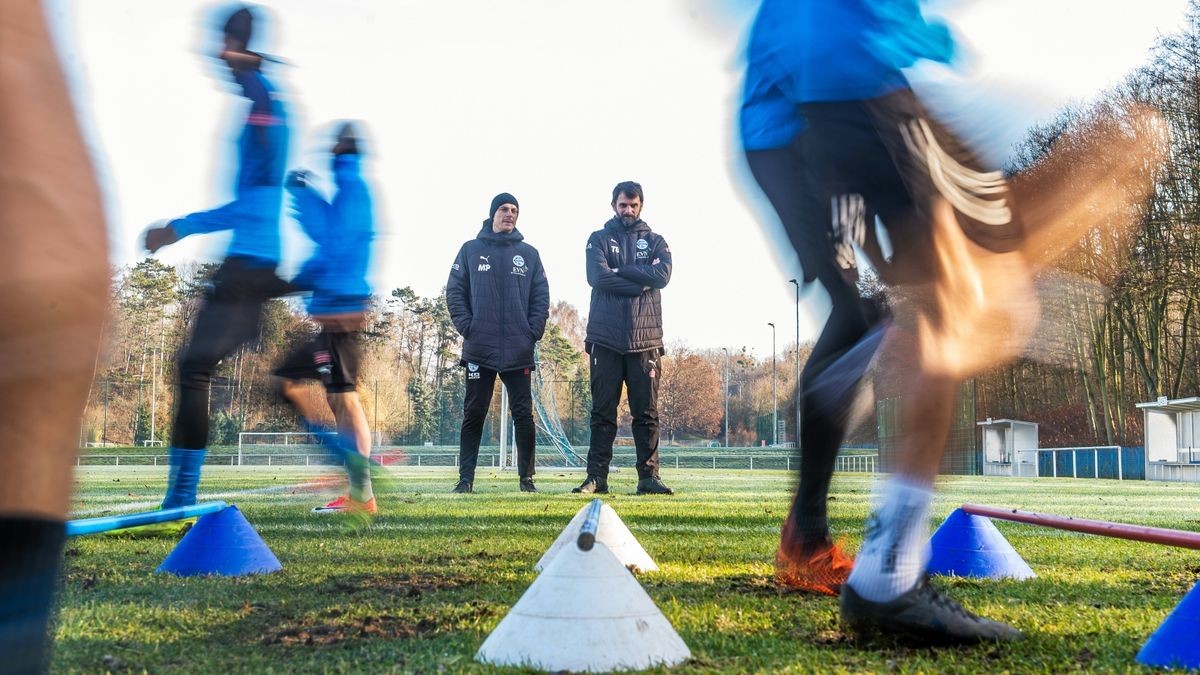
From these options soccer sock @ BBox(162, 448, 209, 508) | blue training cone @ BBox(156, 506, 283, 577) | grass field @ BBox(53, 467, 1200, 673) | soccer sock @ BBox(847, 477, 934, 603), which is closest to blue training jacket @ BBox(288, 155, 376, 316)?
soccer sock @ BBox(162, 448, 209, 508)

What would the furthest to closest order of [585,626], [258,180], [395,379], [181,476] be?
[395,379] < [258,180] < [181,476] < [585,626]

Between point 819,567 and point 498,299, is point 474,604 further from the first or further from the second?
point 498,299

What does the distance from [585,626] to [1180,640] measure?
122 cm

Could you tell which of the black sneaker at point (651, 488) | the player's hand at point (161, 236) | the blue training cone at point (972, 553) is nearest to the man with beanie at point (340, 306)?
the player's hand at point (161, 236)

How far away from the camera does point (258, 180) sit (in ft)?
16.1

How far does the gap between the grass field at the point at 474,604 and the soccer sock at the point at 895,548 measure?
0.14m

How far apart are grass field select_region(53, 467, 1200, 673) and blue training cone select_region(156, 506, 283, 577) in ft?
0.29

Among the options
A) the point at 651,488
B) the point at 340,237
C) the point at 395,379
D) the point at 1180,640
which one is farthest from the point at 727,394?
the point at 1180,640

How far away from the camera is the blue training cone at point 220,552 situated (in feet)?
11.1

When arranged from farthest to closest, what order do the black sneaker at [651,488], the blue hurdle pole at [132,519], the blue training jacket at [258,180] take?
the black sneaker at [651,488]
the blue training jacket at [258,180]
the blue hurdle pole at [132,519]

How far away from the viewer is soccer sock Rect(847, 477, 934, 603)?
2139 millimetres

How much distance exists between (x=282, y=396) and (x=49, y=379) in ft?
17.3

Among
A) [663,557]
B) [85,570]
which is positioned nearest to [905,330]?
[663,557]

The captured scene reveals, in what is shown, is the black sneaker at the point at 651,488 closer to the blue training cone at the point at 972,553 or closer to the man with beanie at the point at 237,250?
the man with beanie at the point at 237,250
